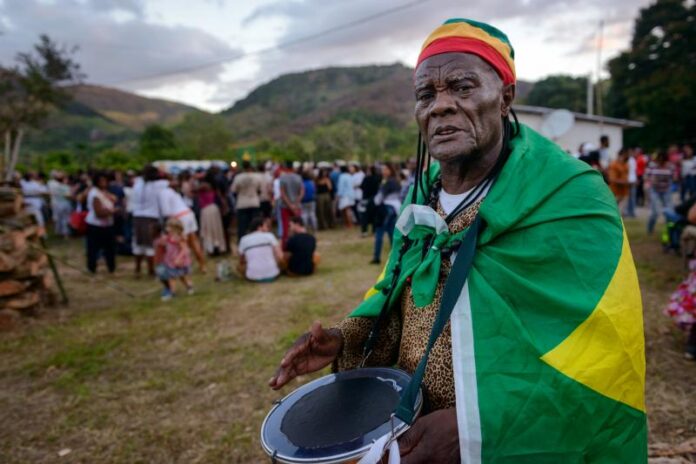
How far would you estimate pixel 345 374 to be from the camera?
70.9 inches

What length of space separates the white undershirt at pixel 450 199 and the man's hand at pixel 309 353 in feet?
2.16

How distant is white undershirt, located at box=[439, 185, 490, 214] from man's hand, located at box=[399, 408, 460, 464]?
737mm

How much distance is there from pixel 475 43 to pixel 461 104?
0.70 feet

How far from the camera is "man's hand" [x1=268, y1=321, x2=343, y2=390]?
1.75 meters

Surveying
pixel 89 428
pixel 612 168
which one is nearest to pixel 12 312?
pixel 89 428

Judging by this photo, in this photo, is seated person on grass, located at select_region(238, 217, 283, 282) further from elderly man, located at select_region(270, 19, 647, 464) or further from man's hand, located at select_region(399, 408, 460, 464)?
man's hand, located at select_region(399, 408, 460, 464)

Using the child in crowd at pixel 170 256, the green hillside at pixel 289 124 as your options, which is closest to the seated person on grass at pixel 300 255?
the child in crowd at pixel 170 256

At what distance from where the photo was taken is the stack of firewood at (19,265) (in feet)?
20.3

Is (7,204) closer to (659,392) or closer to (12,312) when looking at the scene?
(12,312)

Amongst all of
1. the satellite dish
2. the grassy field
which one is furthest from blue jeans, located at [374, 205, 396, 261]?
the satellite dish

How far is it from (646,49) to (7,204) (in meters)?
37.0

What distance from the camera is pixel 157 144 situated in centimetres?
5325

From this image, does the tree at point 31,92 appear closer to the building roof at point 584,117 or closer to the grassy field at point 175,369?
the grassy field at point 175,369

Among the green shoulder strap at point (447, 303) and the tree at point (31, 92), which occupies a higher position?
the tree at point (31, 92)
